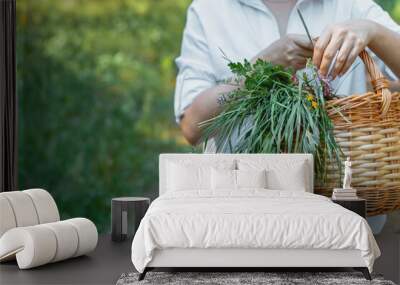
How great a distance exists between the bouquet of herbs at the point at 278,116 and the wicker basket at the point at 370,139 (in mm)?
107

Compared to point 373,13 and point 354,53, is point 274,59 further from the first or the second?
point 373,13

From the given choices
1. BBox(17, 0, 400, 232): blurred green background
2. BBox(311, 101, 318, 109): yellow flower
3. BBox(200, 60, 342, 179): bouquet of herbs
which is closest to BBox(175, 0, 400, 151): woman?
BBox(17, 0, 400, 232): blurred green background

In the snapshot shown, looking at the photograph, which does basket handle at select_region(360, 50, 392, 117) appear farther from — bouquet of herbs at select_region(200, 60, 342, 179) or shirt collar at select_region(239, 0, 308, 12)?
shirt collar at select_region(239, 0, 308, 12)

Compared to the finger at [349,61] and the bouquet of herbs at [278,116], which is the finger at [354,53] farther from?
the bouquet of herbs at [278,116]

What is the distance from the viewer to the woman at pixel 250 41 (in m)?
6.12

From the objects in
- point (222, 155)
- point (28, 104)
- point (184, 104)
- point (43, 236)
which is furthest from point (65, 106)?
point (43, 236)

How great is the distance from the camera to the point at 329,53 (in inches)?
226

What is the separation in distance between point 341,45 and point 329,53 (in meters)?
0.14

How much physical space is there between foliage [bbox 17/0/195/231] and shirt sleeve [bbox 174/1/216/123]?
0.09 meters

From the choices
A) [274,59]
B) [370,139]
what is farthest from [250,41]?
[370,139]

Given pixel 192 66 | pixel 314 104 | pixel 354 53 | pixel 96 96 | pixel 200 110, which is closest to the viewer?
pixel 314 104

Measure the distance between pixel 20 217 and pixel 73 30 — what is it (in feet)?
8.11

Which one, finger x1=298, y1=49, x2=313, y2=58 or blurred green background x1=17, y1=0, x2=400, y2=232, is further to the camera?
blurred green background x1=17, y1=0, x2=400, y2=232

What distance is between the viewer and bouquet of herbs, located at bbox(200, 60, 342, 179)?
5.38m
